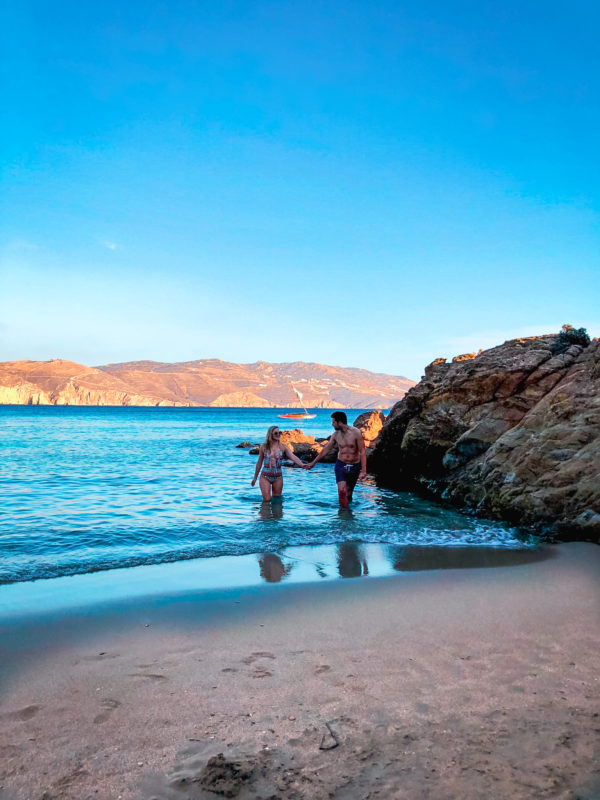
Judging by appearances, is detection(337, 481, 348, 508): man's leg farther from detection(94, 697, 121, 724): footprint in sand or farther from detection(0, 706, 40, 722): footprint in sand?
detection(0, 706, 40, 722): footprint in sand

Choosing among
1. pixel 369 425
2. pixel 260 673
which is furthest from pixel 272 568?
pixel 369 425

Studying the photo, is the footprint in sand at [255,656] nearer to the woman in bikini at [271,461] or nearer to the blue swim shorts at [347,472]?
the blue swim shorts at [347,472]

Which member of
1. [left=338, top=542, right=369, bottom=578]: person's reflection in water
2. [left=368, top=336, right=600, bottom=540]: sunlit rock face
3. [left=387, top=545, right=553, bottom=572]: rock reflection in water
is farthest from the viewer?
[left=368, top=336, right=600, bottom=540]: sunlit rock face

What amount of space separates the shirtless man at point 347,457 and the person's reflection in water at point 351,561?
11.2 feet

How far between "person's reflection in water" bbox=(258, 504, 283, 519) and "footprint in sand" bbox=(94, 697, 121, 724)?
7649mm

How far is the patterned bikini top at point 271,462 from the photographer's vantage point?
12.7 meters

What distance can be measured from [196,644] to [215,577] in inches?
86.2

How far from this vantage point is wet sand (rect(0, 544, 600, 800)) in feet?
8.27

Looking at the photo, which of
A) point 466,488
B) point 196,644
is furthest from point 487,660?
point 466,488

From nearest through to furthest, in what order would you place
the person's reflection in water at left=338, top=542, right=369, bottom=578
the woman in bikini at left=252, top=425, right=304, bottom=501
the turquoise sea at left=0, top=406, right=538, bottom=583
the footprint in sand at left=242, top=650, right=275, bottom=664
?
the footprint in sand at left=242, top=650, right=275, bottom=664
the person's reflection in water at left=338, top=542, right=369, bottom=578
the turquoise sea at left=0, top=406, right=538, bottom=583
the woman in bikini at left=252, top=425, right=304, bottom=501

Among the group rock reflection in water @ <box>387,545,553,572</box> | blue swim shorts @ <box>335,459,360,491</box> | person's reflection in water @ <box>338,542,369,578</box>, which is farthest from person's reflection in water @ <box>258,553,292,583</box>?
blue swim shorts @ <box>335,459,360,491</box>

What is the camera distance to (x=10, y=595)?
18.9 feet

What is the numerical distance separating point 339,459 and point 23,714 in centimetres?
922

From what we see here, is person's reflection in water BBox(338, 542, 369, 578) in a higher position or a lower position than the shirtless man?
lower
